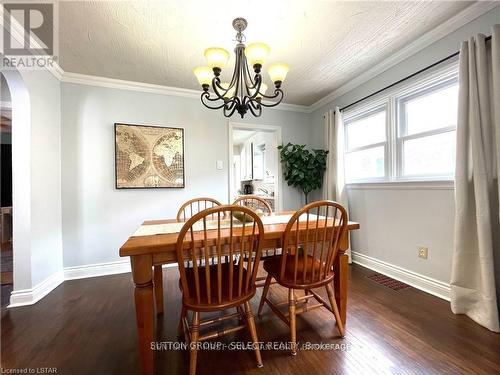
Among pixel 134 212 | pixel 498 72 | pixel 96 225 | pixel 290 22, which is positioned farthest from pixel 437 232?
pixel 96 225

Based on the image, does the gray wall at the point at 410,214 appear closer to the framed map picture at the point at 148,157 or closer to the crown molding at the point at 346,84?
the crown molding at the point at 346,84

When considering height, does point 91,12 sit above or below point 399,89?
above

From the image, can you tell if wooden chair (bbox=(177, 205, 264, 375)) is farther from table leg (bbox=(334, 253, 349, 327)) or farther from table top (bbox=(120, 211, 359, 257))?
table leg (bbox=(334, 253, 349, 327))

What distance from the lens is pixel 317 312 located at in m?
1.76

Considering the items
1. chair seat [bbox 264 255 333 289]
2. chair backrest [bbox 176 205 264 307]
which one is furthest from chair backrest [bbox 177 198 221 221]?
chair seat [bbox 264 255 333 289]

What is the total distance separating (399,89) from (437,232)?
4.93 ft

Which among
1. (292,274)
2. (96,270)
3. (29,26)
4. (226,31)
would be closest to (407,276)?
(292,274)

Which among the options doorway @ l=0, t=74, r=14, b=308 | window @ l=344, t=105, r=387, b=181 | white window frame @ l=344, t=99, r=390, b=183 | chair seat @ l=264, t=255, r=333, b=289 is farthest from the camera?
window @ l=344, t=105, r=387, b=181

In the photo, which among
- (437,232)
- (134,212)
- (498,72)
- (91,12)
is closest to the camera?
(498,72)

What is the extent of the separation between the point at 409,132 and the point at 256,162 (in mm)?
3178

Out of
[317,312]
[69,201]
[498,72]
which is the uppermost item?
[498,72]

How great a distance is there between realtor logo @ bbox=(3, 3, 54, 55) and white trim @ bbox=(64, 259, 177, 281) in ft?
7.18

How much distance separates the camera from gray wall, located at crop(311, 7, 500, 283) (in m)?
1.88

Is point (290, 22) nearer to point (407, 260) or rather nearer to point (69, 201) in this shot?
point (407, 260)
